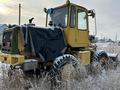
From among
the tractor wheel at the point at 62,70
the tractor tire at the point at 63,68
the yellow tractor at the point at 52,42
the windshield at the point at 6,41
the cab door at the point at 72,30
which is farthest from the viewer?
the cab door at the point at 72,30

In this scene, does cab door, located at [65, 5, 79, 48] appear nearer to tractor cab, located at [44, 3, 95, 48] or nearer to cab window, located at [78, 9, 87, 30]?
tractor cab, located at [44, 3, 95, 48]

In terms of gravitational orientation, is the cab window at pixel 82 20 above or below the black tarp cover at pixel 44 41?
above

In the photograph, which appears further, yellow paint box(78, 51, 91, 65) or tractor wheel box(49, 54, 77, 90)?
yellow paint box(78, 51, 91, 65)

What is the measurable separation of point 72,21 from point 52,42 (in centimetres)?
115

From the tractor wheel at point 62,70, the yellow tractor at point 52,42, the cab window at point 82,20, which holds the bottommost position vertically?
the tractor wheel at point 62,70

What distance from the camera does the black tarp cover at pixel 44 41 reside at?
24.5 feet

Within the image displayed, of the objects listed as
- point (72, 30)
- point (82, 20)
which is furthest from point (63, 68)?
point (82, 20)

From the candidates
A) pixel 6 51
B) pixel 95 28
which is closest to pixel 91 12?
pixel 95 28

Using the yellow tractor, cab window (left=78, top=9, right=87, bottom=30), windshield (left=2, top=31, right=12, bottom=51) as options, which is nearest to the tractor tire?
the yellow tractor

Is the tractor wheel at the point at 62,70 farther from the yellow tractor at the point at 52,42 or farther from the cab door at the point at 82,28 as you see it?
the cab door at the point at 82,28

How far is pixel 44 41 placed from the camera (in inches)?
309

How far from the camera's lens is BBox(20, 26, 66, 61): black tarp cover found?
24.5 feet

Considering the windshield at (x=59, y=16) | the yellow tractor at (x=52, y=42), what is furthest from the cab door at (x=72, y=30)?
the windshield at (x=59, y=16)

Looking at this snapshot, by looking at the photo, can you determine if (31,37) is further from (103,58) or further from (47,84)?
(103,58)
